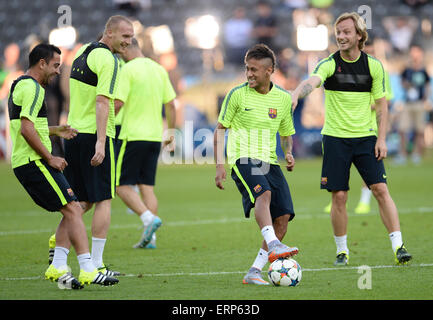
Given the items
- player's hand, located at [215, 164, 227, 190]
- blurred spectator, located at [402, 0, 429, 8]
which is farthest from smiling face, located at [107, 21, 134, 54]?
blurred spectator, located at [402, 0, 429, 8]

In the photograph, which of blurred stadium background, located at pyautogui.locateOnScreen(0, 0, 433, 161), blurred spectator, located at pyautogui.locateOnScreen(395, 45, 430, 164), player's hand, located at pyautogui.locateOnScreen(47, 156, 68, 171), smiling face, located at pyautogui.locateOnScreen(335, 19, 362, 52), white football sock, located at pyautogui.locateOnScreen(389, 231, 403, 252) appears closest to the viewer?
player's hand, located at pyautogui.locateOnScreen(47, 156, 68, 171)

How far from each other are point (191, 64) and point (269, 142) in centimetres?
2168

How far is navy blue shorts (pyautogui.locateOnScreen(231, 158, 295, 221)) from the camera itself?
724cm

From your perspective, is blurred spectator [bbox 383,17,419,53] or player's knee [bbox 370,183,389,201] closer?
player's knee [bbox 370,183,389,201]

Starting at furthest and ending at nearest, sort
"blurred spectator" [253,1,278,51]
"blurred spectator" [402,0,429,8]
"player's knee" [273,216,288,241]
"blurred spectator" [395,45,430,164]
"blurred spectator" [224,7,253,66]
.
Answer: "blurred spectator" [402,0,429,8], "blurred spectator" [224,7,253,66], "blurred spectator" [253,1,278,51], "blurred spectator" [395,45,430,164], "player's knee" [273,216,288,241]

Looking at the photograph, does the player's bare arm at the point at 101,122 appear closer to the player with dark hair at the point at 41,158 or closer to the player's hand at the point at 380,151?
the player with dark hair at the point at 41,158

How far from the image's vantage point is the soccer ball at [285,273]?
22.4 feet

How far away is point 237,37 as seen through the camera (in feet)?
85.8

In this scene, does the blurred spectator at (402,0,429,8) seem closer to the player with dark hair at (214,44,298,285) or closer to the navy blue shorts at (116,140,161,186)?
the navy blue shorts at (116,140,161,186)

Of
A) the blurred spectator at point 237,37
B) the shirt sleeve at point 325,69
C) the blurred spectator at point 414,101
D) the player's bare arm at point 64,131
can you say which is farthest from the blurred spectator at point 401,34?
the player's bare arm at point 64,131

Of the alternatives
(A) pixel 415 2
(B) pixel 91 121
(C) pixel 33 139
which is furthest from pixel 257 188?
(A) pixel 415 2
